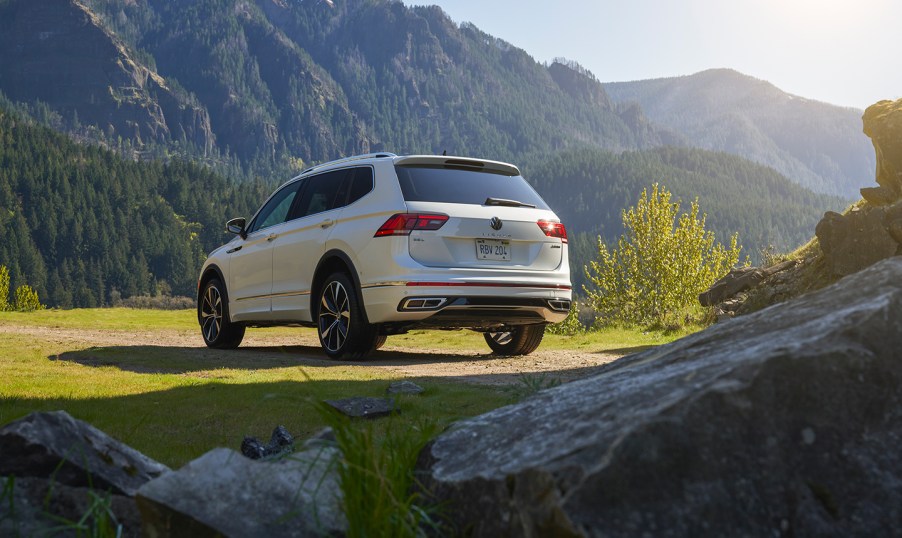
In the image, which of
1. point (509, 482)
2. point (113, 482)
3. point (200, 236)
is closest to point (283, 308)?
point (113, 482)

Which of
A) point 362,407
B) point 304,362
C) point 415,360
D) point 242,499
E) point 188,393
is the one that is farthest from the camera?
point 415,360

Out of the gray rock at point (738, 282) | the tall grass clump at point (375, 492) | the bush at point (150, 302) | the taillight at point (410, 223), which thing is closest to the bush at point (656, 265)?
the gray rock at point (738, 282)

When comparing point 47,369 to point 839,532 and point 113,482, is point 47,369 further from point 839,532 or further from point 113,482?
point 839,532

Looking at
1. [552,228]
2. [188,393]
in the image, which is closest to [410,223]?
[552,228]

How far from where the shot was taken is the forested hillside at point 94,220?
161250 mm

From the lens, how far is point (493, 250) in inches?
357

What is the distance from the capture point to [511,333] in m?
11.2

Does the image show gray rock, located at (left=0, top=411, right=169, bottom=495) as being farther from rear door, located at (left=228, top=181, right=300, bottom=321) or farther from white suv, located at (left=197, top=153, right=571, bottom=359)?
rear door, located at (left=228, top=181, right=300, bottom=321)

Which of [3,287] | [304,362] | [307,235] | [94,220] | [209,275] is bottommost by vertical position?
[3,287]

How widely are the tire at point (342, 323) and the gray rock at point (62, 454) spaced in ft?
21.0

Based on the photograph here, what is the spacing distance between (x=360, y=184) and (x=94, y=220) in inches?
6983

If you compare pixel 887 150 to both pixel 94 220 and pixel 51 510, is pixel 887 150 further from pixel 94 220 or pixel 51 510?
pixel 94 220

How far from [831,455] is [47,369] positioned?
26.6ft

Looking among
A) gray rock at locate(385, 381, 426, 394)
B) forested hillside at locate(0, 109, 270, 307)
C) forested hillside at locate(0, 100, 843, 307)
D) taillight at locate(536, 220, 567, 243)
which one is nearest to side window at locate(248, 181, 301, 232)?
taillight at locate(536, 220, 567, 243)
